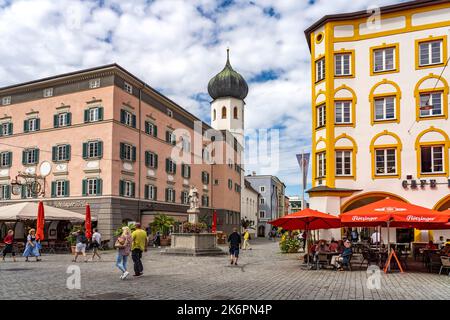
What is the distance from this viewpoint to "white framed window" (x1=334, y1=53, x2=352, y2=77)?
28953mm

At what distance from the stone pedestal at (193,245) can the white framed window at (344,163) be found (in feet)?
29.3

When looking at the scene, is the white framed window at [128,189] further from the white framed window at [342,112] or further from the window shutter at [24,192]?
the white framed window at [342,112]

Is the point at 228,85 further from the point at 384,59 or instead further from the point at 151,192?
the point at 384,59

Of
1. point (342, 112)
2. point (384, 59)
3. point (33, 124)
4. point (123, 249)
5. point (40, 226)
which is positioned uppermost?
point (384, 59)

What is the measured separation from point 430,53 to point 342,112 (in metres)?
5.99

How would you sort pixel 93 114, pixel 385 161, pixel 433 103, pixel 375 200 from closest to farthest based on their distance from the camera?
1. pixel 433 103
2. pixel 385 161
3. pixel 375 200
4. pixel 93 114

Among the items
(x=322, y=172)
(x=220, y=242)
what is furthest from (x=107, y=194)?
(x=322, y=172)

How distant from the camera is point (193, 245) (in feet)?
93.6

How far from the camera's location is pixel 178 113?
5006 cm

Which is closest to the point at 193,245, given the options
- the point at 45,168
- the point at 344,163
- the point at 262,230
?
the point at 344,163

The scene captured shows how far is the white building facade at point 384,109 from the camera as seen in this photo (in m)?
26.9

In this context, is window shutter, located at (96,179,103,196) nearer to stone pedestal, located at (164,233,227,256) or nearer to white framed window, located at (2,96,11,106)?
stone pedestal, located at (164,233,227,256)

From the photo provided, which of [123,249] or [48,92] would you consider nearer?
[123,249]

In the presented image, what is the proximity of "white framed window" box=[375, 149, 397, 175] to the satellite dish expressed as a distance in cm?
2630
